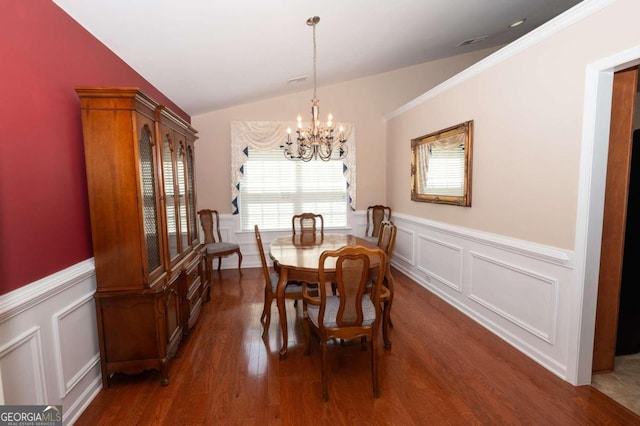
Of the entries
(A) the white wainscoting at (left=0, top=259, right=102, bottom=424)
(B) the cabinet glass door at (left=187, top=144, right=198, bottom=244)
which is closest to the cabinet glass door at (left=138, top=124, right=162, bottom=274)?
(A) the white wainscoting at (left=0, top=259, right=102, bottom=424)

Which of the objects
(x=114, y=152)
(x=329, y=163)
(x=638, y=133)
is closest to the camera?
(x=114, y=152)

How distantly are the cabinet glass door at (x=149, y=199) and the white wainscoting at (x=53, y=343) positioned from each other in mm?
354

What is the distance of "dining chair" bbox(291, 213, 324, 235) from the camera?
412 centimetres

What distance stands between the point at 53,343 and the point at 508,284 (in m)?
3.17

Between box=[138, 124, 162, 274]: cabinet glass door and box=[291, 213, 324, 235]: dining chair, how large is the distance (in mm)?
1897

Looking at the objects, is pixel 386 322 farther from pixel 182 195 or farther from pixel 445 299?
pixel 182 195

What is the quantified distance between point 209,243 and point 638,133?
4.64 meters

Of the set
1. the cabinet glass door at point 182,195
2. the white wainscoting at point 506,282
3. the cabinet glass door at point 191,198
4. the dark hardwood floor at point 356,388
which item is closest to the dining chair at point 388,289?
the dark hardwood floor at point 356,388

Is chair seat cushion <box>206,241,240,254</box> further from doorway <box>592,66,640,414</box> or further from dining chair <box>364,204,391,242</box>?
doorway <box>592,66,640,414</box>

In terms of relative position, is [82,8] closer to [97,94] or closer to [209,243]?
[97,94]

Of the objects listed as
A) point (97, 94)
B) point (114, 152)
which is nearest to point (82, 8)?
point (97, 94)

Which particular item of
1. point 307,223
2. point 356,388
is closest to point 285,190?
point 307,223

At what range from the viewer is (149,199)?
210 cm

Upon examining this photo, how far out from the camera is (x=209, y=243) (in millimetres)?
4551
